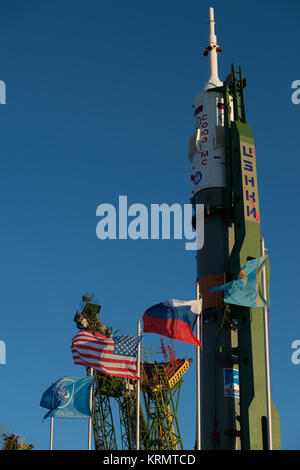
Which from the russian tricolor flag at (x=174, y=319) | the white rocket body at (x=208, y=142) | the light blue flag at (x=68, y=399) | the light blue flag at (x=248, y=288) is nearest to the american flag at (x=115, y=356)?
the light blue flag at (x=68, y=399)

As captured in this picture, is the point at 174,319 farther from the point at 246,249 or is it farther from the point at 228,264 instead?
the point at 228,264

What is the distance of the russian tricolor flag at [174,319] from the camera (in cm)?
3791

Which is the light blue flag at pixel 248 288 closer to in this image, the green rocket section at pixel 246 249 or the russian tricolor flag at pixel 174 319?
the russian tricolor flag at pixel 174 319

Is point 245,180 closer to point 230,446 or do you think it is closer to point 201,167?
point 201,167

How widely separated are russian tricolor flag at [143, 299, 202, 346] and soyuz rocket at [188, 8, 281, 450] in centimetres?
168

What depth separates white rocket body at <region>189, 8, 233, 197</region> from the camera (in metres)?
52.6

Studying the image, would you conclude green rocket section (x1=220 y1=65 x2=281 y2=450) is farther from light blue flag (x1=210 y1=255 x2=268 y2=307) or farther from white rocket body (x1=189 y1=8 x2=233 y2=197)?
light blue flag (x1=210 y1=255 x2=268 y2=307)

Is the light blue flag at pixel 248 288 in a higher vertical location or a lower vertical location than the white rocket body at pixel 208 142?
lower

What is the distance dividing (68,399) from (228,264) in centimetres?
1470

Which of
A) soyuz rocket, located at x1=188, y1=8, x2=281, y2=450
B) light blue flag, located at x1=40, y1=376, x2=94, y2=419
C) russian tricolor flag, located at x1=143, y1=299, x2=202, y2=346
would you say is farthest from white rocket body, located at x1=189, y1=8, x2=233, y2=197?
light blue flag, located at x1=40, y1=376, x2=94, y2=419

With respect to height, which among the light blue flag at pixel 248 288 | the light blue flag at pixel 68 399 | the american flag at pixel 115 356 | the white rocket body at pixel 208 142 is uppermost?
the white rocket body at pixel 208 142

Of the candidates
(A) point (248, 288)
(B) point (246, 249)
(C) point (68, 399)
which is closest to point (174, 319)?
(A) point (248, 288)

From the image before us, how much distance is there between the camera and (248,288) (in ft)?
129

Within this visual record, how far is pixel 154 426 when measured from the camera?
67812 millimetres
